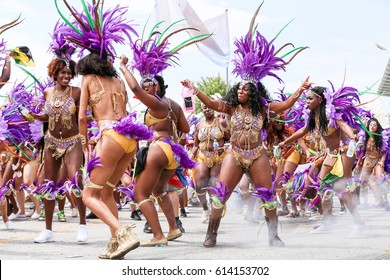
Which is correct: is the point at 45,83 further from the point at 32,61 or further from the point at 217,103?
the point at 217,103

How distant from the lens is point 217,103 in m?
7.77

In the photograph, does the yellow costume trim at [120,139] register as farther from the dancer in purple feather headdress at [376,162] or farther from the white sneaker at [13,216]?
the dancer in purple feather headdress at [376,162]

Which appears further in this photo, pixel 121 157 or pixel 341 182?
pixel 341 182

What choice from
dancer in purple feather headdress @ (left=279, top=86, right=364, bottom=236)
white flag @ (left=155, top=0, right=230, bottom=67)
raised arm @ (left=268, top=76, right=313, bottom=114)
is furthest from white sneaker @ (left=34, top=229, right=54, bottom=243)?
white flag @ (left=155, top=0, right=230, bottom=67)

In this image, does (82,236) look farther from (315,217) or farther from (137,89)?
(315,217)

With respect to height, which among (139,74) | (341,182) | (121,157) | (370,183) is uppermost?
(139,74)

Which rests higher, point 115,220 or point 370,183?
point 115,220

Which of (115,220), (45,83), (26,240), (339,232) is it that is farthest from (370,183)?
(115,220)

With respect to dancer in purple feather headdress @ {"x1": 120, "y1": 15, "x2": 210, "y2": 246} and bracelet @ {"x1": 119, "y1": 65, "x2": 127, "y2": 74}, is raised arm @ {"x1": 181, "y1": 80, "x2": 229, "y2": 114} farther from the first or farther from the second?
bracelet @ {"x1": 119, "y1": 65, "x2": 127, "y2": 74}

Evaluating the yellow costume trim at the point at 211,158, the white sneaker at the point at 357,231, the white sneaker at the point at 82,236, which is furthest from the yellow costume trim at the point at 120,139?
the yellow costume trim at the point at 211,158

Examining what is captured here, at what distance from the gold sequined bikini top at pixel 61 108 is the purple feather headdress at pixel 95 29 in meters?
1.36

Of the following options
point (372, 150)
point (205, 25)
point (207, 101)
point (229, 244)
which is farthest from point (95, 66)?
point (205, 25)

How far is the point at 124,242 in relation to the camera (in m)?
6.05

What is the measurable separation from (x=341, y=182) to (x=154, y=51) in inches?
128
